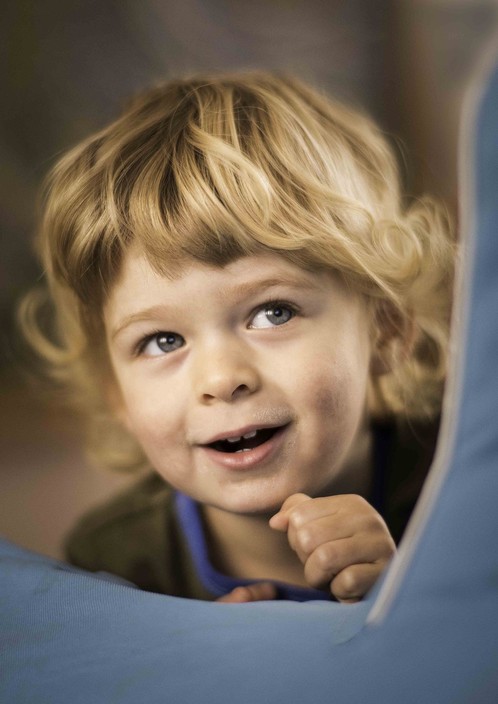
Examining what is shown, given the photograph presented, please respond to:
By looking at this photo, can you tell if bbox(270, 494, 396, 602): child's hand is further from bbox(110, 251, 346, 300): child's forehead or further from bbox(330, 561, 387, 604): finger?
bbox(110, 251, 346, 300): child's forehead

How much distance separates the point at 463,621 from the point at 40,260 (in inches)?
22.7

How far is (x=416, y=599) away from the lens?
44 cm

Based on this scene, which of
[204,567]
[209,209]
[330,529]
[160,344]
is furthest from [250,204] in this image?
[204,567]

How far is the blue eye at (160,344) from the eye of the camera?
646 mm

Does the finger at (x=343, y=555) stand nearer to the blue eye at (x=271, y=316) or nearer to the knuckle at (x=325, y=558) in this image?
the knuckle at (x=325, y=558)

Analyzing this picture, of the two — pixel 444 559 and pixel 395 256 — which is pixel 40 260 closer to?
pixel 395 256

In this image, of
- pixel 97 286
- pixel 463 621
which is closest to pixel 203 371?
pixel 97 286

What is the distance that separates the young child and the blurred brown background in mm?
38

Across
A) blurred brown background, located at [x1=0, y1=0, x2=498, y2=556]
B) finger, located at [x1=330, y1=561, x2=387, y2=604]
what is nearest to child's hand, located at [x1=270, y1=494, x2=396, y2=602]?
finger, located at [x1=330, y1=561, x2=387, y2=604]

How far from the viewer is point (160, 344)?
0.66 metres

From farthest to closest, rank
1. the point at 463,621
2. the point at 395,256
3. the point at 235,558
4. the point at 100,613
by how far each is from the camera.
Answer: the point at 235,558 < the point at 395,256 < the point at 100,613 < the point at 463,621

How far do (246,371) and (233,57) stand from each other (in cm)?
31

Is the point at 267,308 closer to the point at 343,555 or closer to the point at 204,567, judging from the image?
the point at 343,555

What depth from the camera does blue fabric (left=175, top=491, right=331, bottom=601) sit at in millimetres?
681
